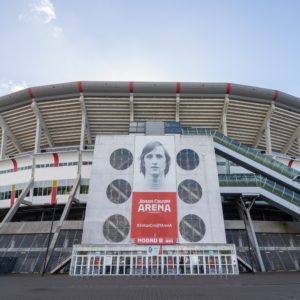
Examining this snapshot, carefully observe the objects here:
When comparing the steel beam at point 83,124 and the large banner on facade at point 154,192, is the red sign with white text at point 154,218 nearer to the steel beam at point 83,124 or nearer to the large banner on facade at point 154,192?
the large banner on facade at point 154,192

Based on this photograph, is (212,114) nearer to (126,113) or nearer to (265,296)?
(126,113)

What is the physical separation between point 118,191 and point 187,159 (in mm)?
8758

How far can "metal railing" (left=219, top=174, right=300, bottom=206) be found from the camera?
→ 3265 centimetres

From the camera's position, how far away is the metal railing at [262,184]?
32647 mm

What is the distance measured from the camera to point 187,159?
35281 millimetres

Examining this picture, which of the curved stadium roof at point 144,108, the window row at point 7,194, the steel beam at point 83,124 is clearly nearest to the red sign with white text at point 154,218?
the steel beam at point 83,124

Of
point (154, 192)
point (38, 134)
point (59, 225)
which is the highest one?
point (38, 134)

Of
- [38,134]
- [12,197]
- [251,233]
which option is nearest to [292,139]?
[251,233]

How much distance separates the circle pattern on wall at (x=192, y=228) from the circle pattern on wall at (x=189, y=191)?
1.94 metres

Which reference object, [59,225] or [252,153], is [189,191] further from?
[59,225]

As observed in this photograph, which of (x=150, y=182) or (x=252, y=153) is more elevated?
(x=252, y=153)

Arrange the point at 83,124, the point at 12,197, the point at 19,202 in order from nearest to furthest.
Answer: the point at 19,202 < the point at 12,197 < the point at 83,124

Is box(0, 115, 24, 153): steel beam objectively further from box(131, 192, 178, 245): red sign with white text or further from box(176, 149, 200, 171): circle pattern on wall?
box(176, 149, 200, 171): circle pattern on wall

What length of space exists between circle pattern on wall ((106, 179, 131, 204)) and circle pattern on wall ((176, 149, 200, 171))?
6635mm
